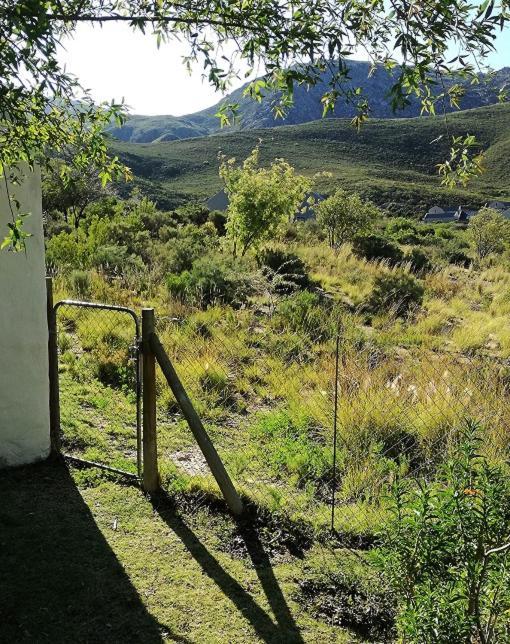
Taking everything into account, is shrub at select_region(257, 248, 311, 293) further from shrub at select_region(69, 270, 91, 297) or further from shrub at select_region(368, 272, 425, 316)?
shrub at select_region(69, 270, 91, 297)

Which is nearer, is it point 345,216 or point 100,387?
point 100,387

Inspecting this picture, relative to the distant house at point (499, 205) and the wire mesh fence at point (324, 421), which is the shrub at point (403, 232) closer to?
the wire mesh fence at point (324, 421)

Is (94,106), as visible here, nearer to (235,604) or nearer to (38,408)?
(38,408)

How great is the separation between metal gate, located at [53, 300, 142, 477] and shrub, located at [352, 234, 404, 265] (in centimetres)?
1429

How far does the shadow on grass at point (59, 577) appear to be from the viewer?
9.46 feet

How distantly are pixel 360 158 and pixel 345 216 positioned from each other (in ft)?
230

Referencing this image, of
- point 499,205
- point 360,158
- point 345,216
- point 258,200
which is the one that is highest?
point 360,158

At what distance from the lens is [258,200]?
645 inches

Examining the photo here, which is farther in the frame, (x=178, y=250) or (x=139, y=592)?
(x=178, y=250)

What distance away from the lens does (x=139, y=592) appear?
319 cm

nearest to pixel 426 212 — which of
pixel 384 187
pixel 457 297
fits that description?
pixel 384 187

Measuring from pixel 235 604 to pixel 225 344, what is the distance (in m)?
5.41

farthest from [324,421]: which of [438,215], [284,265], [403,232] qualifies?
[438,215]

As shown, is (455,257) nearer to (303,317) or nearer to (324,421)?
(303,317)
